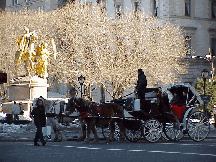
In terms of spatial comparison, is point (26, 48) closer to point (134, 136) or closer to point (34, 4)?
point (134, 136)

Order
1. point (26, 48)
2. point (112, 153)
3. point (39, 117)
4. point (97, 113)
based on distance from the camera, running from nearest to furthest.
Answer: point (112, 153) → point (39, 117) → point (97, 113) → point (26, 48)

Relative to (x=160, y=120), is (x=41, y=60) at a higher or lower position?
higher

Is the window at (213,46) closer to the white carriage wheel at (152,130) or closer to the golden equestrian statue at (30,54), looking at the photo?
the golden equestrian statue at (30,54)

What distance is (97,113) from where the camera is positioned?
24188 mm

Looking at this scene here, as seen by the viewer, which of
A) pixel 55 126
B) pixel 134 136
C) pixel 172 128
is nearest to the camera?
pixel 134 136

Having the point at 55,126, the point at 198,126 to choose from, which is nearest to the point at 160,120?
the point at 198,126

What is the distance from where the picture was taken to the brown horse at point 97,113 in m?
23.8

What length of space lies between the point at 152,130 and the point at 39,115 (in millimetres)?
4173

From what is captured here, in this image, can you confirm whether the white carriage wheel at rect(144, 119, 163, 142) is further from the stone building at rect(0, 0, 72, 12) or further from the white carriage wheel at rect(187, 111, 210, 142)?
the stone building at rect(0, 0, 72, 12)

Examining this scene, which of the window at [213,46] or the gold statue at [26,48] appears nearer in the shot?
the gold statue at [26,48]

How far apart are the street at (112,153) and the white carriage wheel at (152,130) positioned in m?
1.00

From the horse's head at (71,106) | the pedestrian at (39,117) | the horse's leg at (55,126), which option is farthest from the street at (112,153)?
the horse's leg at (55,126)

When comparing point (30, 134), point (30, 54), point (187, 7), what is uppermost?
point (187, 7)

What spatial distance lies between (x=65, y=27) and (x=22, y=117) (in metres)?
16.9
